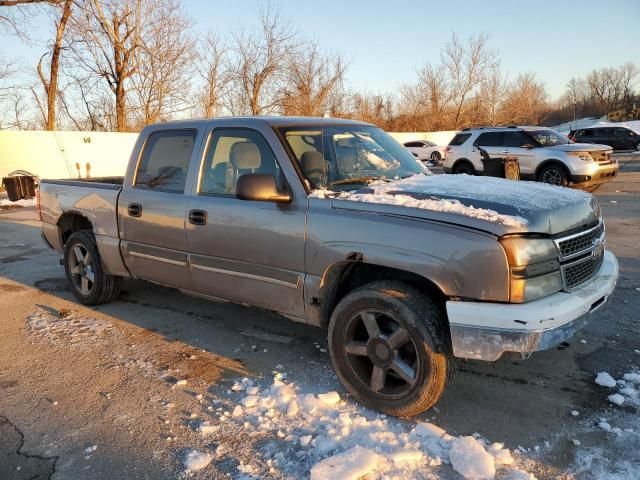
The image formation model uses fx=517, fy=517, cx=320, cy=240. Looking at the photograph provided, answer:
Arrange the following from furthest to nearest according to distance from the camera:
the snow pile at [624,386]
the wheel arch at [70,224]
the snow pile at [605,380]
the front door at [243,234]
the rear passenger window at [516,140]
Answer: the rear passenger window at [516,140]
the wheel arch at [70,224]
the front door at [243,234]
the snow pile at [605,380]
the snow pile at [624,386]

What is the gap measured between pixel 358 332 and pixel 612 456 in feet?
5.04

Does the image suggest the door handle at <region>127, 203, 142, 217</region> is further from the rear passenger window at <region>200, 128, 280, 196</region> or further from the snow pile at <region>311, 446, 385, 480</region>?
the snow pile at <region>311, 446, 385, 480</region>

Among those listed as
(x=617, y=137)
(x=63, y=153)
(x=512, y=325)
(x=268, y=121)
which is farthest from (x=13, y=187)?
(x=617, y=137)

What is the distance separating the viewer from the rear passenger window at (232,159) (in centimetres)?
386

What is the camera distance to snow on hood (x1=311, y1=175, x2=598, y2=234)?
9.45 ft

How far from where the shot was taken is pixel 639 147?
31703 millimetres

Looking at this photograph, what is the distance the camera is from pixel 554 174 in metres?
13.8

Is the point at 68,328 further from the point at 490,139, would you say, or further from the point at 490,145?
the point at 490,139

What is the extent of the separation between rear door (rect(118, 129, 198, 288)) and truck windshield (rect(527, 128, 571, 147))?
40.7ft

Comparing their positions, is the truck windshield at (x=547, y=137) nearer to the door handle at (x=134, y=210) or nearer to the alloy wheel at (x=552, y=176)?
the alloy wheel at (x=552, y=176)

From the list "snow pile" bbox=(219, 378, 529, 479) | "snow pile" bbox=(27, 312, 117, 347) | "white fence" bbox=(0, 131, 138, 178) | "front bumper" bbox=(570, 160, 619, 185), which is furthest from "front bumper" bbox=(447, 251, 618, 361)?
"white fence" bbox=(0, 131, 138, 178)

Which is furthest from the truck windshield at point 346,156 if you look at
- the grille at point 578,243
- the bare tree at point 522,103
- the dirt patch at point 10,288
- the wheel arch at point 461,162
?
the bare tree at point 522,103

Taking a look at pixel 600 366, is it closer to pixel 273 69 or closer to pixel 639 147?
pixel 273 69

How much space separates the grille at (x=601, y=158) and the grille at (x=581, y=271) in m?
11.7
